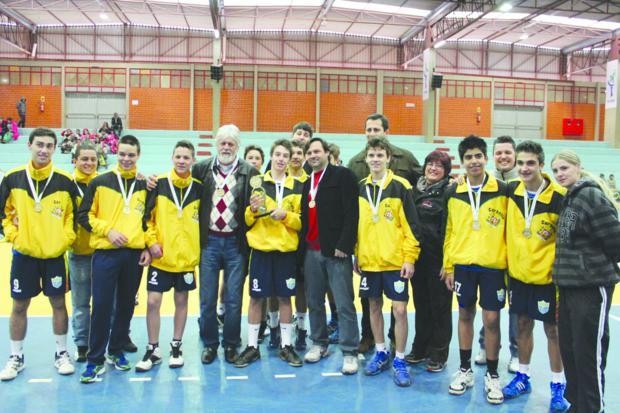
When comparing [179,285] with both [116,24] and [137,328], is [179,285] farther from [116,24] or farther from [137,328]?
[116,24]

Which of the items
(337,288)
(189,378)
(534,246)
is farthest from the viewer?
(337,288)

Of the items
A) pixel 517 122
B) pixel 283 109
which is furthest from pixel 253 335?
pixel 517 122

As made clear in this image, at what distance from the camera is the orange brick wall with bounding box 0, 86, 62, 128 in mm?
26844

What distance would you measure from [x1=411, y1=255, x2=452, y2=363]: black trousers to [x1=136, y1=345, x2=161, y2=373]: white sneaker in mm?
2364

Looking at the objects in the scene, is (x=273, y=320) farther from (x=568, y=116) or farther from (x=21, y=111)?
(x=568, y=116)

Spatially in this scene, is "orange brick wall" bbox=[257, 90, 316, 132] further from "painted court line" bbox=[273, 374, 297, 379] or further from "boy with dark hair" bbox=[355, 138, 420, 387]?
"painted court line" bbox=[273, 374, 297, 379]

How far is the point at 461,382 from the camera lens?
14.0 ft

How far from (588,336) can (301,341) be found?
2.71 meters

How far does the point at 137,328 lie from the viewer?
228 inches

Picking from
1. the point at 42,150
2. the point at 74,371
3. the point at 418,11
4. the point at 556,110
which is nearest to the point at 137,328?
the point at 74,371

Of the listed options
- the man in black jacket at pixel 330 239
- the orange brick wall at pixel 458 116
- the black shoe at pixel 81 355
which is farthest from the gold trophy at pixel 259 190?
the orange brick wall at pixel 458 116

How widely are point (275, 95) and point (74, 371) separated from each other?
80.0ft

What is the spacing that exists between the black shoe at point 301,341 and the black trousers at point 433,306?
113cm

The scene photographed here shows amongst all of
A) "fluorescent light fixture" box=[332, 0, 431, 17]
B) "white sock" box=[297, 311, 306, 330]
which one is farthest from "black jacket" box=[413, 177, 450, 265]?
"fluorescent light fixture" box=[332, 0, 431, 17]
